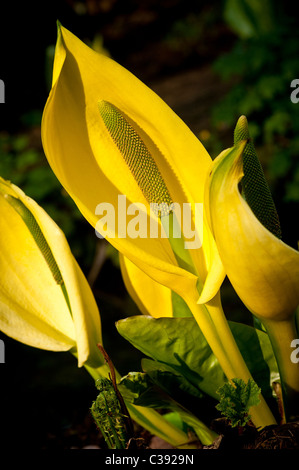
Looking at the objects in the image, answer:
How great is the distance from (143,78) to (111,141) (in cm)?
278

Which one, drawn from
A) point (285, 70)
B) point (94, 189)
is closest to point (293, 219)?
point (285, 70)

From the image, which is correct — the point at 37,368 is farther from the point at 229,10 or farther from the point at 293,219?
the point at 229,10

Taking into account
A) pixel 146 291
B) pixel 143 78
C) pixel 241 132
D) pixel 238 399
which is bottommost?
pixel 238 399

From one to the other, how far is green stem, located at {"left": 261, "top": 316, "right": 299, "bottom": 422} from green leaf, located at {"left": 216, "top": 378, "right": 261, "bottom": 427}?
0.05 metres

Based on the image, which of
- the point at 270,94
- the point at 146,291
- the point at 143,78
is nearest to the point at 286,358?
the point at 146,291

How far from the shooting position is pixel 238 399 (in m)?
0.48

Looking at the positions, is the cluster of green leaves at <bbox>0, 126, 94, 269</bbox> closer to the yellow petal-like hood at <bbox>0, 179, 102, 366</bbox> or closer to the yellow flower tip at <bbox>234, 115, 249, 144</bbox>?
the yellow petal-like hood at <bbox>0, 179, 102, 366</bbox>

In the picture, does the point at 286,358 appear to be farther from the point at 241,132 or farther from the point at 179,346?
the point at 241,132

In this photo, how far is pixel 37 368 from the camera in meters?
1.10

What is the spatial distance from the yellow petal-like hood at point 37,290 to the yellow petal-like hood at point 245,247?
0.16 meters

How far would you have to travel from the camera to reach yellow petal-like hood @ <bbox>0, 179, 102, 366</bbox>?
52 centimetres

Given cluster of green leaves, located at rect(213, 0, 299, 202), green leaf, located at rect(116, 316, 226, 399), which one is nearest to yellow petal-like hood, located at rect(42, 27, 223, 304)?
green leaf, located at rect(116, 316, 226, 399)

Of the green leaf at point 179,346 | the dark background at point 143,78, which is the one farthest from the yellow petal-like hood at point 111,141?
the dark background at point 143,78

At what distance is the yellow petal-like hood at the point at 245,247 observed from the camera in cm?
41
